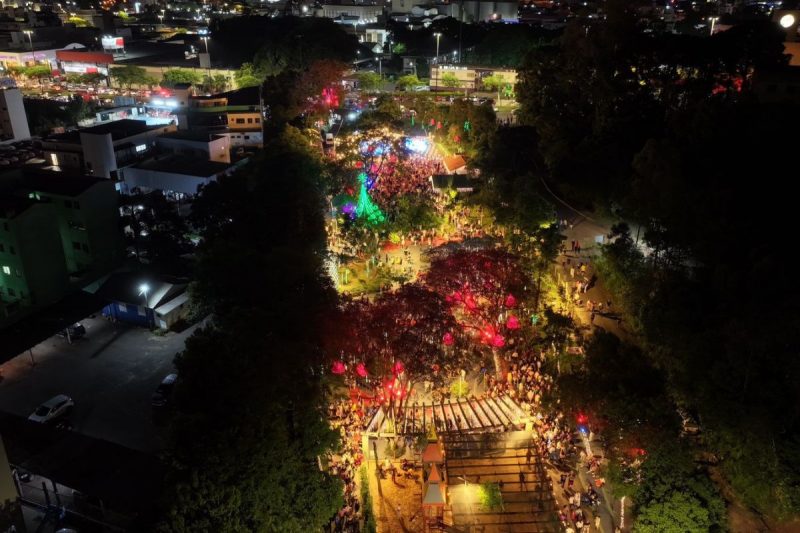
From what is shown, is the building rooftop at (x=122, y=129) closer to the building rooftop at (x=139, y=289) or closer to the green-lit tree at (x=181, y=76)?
the building rooftop at (x=139, y=289)

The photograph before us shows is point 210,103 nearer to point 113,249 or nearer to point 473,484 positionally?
point 113,249

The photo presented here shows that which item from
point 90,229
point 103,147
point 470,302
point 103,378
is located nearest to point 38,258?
point 90,229

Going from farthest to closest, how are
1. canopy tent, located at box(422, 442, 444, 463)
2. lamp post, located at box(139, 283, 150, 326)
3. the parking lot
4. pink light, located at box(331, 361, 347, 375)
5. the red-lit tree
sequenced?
1. lamp post, located at box(139, 283, 150, 326)
2. the red-lit tree
3. the parking lot
4. pink light, located at box(331, 361, 347, 375)
5. canopy tent, located at box(422, 442, 444, 463)

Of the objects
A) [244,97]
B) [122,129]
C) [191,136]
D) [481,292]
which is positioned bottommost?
[481,292]

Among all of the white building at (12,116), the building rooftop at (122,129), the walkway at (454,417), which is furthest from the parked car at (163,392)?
the white building at (12,116)

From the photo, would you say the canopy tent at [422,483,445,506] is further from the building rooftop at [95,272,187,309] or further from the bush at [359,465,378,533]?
the building rooftop at [95,272,187,309]

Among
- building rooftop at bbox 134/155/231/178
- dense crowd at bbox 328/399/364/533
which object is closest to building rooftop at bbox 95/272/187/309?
dense crowd at bbox 328/399/364/533

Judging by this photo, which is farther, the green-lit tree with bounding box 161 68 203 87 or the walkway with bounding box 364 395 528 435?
the green-lit tree with bounding box 161 68 203 87

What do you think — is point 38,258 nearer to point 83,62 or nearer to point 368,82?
point 368,82
